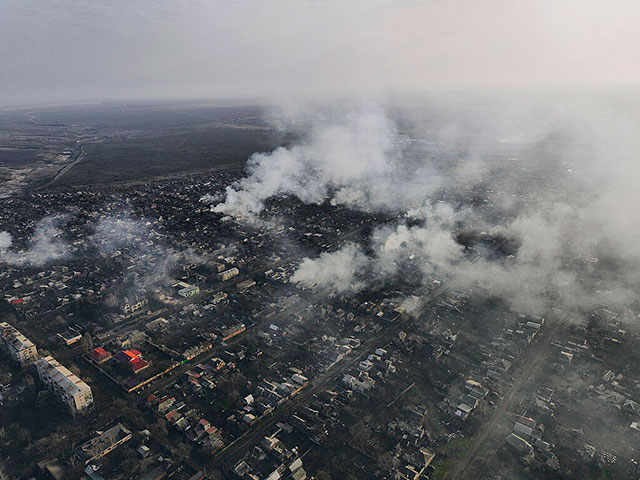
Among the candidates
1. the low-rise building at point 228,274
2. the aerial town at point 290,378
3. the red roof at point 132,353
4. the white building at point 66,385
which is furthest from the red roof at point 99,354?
the low-rise building at point 228,274

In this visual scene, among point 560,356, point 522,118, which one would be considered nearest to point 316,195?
point 560,356

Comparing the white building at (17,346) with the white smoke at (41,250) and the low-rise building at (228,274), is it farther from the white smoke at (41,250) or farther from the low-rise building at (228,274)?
the white smoke at (41,250)

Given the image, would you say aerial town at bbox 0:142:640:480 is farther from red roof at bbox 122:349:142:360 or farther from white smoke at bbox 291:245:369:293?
white smoke at bbox 291:245:369:293

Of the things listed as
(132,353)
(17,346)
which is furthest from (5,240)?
(132,353)

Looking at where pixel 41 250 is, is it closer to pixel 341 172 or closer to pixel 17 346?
pixel 17 346

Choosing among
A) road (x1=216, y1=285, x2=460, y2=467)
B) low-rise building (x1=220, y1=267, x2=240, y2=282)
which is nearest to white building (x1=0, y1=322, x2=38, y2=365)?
road (x1=216, y1=285, x2=460, y2=467)

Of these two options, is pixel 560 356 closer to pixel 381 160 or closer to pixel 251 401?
pixel 251 401
